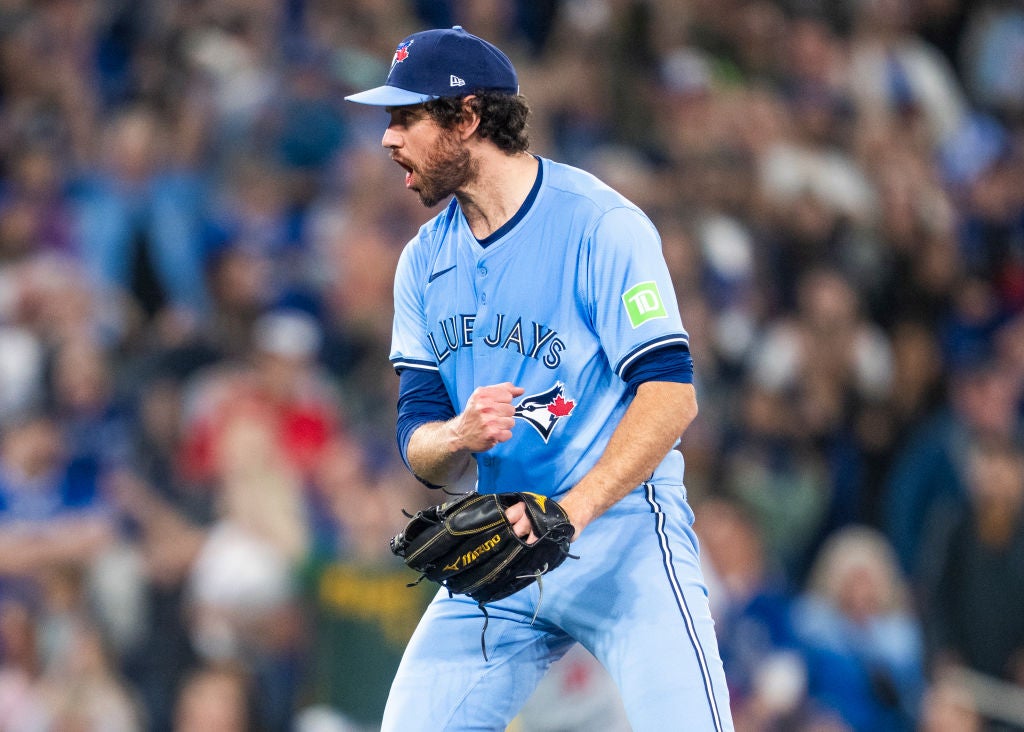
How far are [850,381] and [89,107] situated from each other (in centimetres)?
478

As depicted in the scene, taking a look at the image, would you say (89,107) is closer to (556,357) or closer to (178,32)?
→ (178,32)

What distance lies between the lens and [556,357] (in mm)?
3496

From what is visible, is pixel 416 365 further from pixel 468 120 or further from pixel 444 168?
pixel 468 120

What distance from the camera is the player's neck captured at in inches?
142

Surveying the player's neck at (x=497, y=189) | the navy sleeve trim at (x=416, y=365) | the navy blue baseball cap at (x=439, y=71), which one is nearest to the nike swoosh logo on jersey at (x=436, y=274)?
the player's neck at (x=497, y=189)

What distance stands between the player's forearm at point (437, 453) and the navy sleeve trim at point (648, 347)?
0.43 meters

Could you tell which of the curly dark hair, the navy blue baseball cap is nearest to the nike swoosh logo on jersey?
the curly dark hair

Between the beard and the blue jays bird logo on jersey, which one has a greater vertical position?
the beard

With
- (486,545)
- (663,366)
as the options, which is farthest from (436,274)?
(486,545)

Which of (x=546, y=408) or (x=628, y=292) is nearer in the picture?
(x=628, y=292)

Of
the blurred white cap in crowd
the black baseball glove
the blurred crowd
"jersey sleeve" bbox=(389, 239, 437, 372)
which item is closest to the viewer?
the black baseball glove

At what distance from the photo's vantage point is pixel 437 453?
351 centimetres

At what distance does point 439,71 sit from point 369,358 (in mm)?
4059

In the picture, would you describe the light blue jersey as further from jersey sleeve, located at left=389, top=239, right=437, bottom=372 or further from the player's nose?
the player's nose
